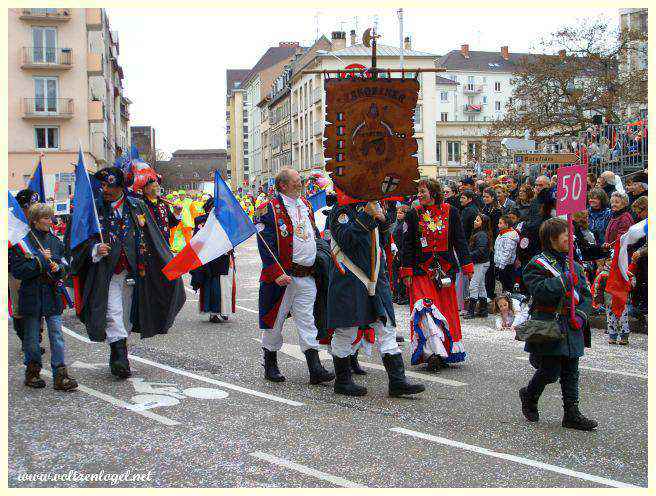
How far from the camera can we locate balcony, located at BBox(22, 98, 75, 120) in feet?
174

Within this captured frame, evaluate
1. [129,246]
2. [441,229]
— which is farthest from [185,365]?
[441,229]

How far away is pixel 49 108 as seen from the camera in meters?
53.5

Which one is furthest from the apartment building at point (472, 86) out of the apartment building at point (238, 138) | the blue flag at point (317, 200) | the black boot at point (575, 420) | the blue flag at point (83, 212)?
the black boot at point (575, 420)

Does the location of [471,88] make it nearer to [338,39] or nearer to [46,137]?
[338,39]

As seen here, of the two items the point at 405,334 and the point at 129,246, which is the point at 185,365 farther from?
the point at 405,334

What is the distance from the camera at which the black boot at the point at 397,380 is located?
7.22m

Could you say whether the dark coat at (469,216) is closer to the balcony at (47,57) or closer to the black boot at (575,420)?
the black boot at (575,420)

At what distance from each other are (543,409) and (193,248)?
3.48 m

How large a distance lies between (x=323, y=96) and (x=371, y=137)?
2368 inches

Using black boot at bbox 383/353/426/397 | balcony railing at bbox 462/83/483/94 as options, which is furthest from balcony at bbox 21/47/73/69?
balcony railing at bbox 462/83/483/94

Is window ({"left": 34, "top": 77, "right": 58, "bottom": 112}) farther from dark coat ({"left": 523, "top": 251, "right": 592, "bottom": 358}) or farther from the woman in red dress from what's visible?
dark coat ({"left": 523, "top": 251, "right": 592, "bottom": 358})

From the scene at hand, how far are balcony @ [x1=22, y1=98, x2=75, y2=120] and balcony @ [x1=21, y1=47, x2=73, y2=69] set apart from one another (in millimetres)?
2038

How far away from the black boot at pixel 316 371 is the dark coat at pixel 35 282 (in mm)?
2335

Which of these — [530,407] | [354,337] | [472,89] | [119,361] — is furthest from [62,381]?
[472,89]
